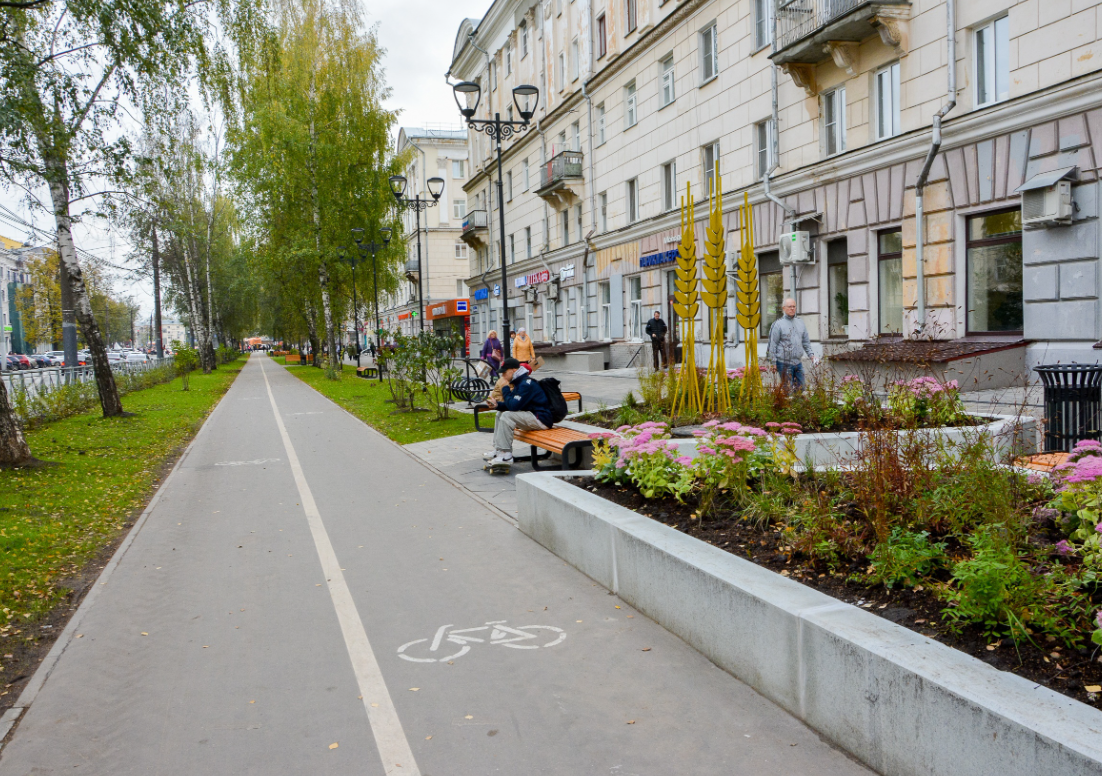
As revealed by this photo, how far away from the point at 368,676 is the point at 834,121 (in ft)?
61.5

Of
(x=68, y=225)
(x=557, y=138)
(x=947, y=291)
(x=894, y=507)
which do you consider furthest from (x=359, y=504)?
(x=557, y=138)

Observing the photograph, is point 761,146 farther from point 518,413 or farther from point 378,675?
point 378,675

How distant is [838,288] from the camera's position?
19.8 metres

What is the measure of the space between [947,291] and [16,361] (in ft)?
203

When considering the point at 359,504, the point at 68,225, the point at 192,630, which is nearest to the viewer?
the point at 192,630

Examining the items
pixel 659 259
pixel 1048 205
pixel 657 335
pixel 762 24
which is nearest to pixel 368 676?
pixel 1048 205

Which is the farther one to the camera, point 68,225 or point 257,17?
point 68,225

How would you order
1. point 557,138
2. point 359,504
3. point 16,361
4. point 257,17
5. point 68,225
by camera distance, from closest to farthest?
1. point 359,504
2. point 257,17
3. point 68,225
4. point 557,138
5. point 16,361

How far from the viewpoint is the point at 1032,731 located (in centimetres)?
237

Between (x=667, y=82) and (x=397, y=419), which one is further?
(x=667, y=82)

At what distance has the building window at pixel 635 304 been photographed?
2961 cm

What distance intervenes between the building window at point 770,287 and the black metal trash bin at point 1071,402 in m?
14.9

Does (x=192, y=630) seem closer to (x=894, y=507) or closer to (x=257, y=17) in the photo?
(x=894, y=507)

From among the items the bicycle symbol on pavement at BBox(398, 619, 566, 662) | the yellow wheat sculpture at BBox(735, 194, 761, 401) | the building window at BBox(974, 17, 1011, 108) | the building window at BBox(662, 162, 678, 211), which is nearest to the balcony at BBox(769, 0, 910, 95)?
the building window at BBox(974, 17, 1011, 108)
